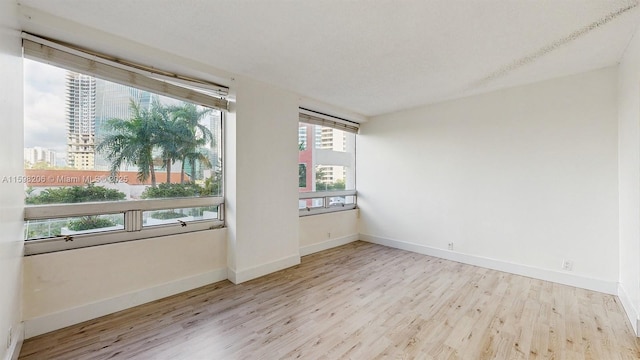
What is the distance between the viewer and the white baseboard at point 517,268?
2943mm

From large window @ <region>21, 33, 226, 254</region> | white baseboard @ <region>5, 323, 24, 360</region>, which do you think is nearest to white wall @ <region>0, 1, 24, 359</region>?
white baseboard @ <region>5, 323, 24, 360</region>

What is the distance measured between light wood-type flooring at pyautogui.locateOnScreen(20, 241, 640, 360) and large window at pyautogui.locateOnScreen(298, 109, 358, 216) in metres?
1.54

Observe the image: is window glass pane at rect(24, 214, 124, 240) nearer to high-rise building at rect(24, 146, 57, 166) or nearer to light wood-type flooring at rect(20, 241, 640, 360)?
high-rise building at rect(24, 146, 57, 166)

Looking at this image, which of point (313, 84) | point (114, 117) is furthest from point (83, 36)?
point (313, 84)

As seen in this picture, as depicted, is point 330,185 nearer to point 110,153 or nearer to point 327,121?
point 327,121

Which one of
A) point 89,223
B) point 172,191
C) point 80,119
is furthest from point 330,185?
point 80,119

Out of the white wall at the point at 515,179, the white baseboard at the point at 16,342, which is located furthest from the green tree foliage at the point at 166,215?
the white wall at the point at 515,179

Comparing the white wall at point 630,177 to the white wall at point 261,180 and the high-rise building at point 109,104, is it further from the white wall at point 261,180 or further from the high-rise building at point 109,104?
the high-rise building at point 109,104

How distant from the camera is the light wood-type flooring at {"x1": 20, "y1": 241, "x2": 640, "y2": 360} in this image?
1.96m

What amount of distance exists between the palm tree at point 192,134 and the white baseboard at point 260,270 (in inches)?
51.8

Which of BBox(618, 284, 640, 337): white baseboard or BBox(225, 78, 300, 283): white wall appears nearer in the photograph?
BBox(618, 284, 640, 337): white baseboard

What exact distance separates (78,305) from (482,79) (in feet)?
16.2

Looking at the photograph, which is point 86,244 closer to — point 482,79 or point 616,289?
point 482,79

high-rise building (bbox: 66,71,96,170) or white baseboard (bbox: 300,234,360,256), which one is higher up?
high-rise building (bbox: 66,71,96,170)
